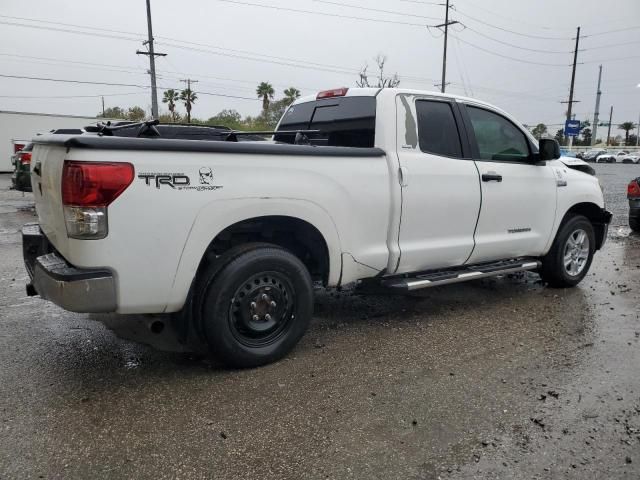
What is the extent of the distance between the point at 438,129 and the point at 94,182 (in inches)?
117

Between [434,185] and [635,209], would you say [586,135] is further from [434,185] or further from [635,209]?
[434,185]

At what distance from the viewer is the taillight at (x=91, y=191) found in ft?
9.71

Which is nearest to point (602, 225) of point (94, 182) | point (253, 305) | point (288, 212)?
point (288, 212)

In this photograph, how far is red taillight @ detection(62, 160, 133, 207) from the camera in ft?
9.70

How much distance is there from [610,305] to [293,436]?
405 cm

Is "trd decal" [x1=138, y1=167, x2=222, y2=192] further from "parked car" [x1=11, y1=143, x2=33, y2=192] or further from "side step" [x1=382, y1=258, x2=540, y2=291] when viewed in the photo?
"parked car" [x1=11, y1=143, x2=33, y2=192]

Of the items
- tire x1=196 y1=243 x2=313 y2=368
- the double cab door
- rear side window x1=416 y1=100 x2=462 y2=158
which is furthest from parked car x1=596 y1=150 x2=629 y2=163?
tire x1=196 y1=243 x2=313 y2=368

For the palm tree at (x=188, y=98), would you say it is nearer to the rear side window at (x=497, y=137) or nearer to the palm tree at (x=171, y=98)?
the palm tree at (x=171, y=98)

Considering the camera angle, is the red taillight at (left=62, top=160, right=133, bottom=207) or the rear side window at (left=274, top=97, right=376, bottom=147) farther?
the rear side window at (left=274, top=97, right=376, bottom=147)

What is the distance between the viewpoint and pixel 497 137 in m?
5.27

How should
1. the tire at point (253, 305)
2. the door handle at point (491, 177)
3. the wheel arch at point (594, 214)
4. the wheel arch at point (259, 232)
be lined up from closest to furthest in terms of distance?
1. the wheel arch at point (259, 232)
2. the tire at point (253, 305)
3. the door handle at point (491, 177)
4. the wheel arch at point (594, 214)

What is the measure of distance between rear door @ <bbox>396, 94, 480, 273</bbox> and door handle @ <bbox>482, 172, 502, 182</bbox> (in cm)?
11

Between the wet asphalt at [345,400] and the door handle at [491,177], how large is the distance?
1297mm

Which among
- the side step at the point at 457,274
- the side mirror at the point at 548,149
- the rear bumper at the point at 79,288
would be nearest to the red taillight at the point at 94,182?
the rear bumper at the point at 79,288
